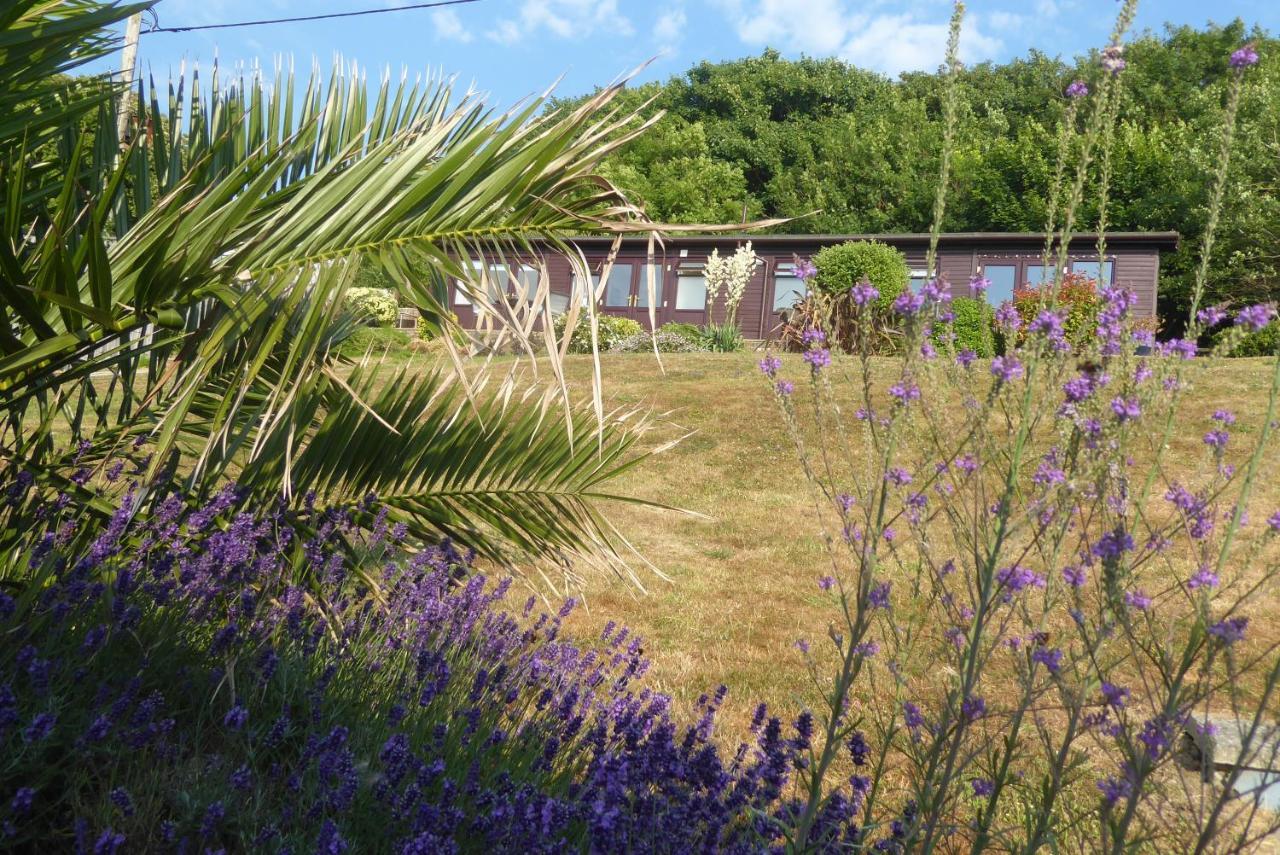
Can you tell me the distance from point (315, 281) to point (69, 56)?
100cm

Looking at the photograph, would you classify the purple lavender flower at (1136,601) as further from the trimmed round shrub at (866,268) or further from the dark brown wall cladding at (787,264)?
the dark brown wall cladding at (787,264)

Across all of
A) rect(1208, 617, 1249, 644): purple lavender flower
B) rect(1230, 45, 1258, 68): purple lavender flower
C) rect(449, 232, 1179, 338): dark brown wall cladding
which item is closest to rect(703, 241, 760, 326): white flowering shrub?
rect(449, 232, 1179, 338): dark brown wall cladding

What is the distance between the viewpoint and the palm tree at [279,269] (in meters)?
2.63

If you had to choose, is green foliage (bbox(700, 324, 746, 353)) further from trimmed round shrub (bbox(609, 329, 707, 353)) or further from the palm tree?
the palm tree

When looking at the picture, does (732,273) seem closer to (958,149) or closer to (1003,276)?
(1003,276)

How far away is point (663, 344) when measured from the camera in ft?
66.0

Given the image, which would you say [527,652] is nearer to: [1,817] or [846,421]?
[1,817]

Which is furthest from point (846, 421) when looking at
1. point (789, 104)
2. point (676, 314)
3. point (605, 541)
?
point (789, 104)

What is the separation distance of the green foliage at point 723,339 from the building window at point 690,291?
6612mm

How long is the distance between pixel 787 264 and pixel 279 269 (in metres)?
24.3

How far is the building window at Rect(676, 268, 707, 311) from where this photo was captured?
27.2m

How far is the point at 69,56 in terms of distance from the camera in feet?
9.57

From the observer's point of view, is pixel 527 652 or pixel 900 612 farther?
pixel 900 612

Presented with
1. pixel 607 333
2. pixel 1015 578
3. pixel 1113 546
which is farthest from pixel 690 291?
pixel 1113 546
